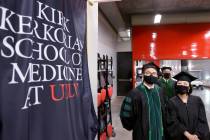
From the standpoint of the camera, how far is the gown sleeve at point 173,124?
257cm

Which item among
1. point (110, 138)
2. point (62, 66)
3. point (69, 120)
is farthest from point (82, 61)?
point (110, 138)

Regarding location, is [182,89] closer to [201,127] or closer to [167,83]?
[201,127]

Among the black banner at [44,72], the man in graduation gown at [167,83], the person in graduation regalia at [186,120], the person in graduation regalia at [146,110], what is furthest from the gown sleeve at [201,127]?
the man in graduation gown at [167,83]

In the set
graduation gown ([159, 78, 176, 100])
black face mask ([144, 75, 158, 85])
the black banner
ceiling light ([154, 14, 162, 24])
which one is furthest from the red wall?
the black banner

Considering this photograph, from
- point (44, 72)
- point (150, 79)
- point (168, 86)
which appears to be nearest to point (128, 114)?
point (150, 79)

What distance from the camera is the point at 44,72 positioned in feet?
4.41

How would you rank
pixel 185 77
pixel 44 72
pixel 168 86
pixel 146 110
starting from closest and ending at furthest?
pixel 44 72, pixel 146 110, pixel 185 77, pixel 168 86

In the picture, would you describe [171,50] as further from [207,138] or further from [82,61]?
[82,61]

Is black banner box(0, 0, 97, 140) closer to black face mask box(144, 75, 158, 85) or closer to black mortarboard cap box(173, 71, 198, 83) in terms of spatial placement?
black face mask box(144, 75, 158, 85)

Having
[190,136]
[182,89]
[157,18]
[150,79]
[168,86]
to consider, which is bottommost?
[190,136]

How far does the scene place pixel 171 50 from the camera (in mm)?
7777

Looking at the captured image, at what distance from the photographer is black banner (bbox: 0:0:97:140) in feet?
3.59

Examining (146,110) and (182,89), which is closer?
(146,110)

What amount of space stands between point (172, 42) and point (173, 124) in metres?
5.64
